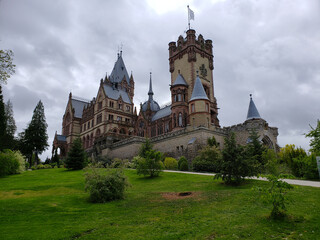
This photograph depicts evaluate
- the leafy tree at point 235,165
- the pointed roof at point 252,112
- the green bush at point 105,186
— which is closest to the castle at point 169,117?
the pointed roof at point 252,112

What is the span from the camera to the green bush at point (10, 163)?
97.9 feet

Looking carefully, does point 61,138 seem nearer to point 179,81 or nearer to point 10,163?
point 179,81

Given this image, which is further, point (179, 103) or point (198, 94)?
point (179, 103)

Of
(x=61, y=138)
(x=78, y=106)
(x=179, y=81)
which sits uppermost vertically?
(x=78, y=106)

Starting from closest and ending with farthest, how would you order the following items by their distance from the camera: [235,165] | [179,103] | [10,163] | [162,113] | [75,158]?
[235,165], [10,163], [75,158], [179,103], [162,113]

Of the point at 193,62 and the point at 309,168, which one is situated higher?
the point at 193,62

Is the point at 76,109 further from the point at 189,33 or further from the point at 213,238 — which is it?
the point at 213,238

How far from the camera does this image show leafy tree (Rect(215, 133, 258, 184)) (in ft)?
57.4

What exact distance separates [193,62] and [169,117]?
12.0m

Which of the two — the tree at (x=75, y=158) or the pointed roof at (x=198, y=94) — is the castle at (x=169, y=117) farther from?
the tree at (x=75, y=158)

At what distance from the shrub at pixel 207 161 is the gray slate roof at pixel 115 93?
125 feet

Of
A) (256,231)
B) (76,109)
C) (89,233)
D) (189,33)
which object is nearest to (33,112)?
(76,109)

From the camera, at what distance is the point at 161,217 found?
11.7 meters

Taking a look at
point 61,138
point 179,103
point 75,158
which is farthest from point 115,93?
point 75,158
